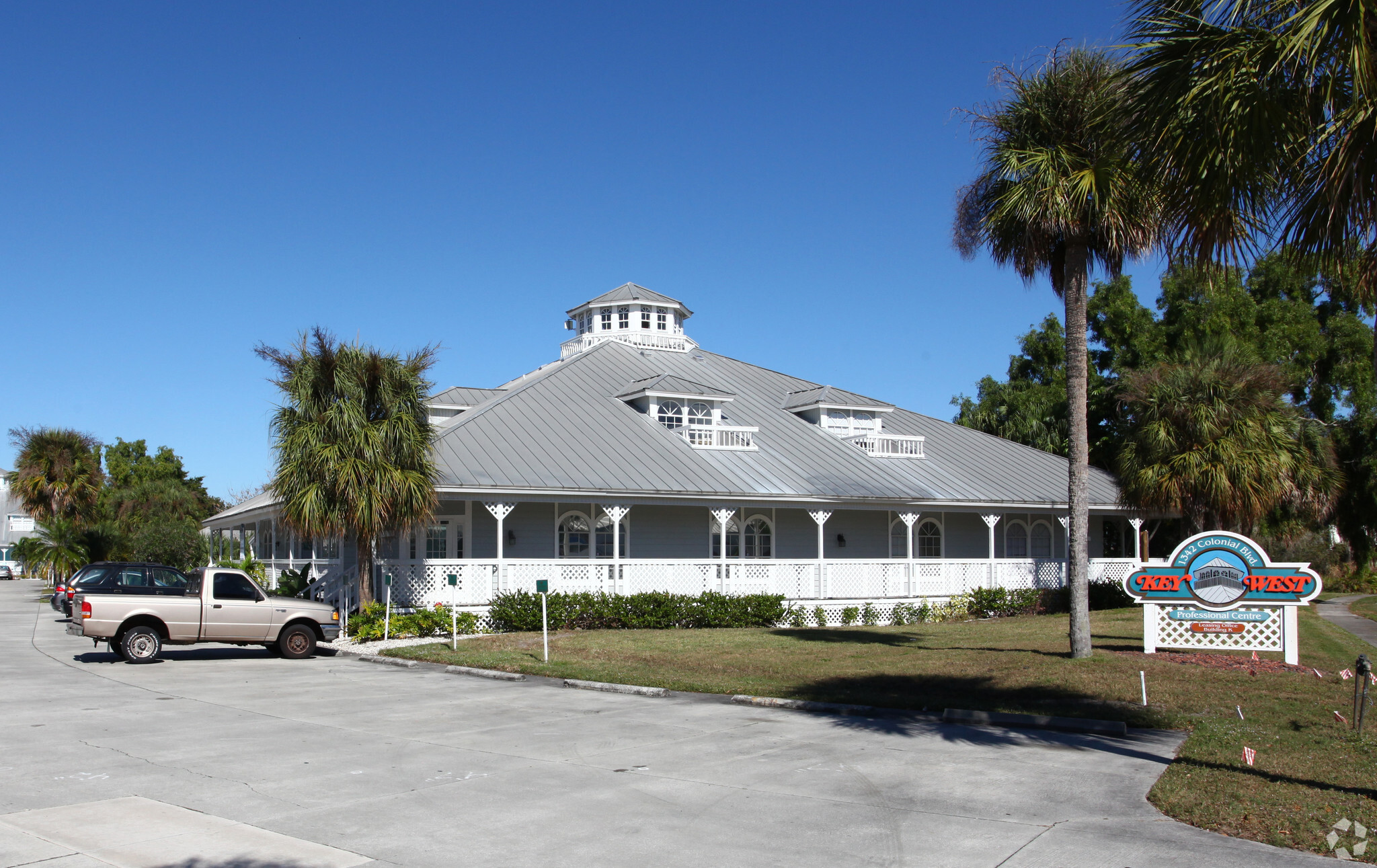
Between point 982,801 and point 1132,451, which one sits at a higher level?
point 1132,451

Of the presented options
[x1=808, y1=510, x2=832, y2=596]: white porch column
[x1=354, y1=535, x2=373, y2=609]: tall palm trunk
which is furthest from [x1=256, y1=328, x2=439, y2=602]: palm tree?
[x1=808, y1=510, x2=832, y2=596]: white porch column

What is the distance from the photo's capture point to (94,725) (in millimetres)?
12289

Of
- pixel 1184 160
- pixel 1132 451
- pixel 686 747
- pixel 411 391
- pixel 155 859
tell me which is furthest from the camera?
pixel 1132 451

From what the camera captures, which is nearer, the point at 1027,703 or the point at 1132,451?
the point at 1027,703

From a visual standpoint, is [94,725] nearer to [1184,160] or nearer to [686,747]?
[686,747]

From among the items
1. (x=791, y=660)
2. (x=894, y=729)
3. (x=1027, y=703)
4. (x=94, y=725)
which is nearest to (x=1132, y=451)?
(x=791, y=660)

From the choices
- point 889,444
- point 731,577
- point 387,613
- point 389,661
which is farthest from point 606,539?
point 889,444

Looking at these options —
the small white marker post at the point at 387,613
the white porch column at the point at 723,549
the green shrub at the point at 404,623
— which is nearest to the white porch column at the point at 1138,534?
the white porch column at the point at 723,549

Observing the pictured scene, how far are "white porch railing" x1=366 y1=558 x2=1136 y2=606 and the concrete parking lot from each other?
10.1 meters

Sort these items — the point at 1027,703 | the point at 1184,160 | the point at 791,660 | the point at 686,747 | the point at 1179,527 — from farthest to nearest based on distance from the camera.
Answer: the point at 1179,527
the point at 791,660
the point at 1027,703
the point at 686,747
the point at 1184,160

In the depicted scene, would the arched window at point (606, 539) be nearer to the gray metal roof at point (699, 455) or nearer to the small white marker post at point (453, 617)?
the gray metal roof at point (699, 455)

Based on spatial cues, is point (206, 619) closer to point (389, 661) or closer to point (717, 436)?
point (389, 661)

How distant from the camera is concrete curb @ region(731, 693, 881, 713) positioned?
13.4 meters

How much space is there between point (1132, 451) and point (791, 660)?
A: 1757 centimetres
